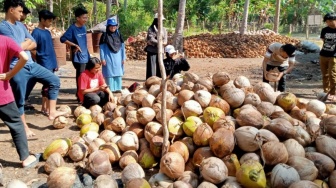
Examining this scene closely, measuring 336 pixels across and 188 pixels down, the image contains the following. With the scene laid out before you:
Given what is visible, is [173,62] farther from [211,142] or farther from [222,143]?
[222,143]

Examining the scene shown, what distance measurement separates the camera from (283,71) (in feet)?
20.9

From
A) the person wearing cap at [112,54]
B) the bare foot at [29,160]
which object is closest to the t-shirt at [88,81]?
the person wearing cap at [112,54]

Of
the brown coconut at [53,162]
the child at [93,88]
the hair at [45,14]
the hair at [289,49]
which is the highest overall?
the hair at [45,14]

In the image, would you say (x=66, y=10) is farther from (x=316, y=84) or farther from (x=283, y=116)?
(x=283, y=116)

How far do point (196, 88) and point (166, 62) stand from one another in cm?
224

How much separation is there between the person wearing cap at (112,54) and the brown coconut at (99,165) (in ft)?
12.0

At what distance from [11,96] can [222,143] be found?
247 centimetres

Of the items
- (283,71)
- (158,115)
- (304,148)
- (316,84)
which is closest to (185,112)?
(158,115)

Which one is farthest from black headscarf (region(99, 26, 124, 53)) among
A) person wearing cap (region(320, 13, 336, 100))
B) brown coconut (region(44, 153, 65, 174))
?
person wearing cap (region(320, 13, 336, 100))

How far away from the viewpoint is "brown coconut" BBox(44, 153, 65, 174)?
3932mm

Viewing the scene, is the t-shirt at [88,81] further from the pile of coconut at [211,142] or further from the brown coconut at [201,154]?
the brown coconut at [201,154]

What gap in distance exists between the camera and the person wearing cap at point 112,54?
7145 millimetres

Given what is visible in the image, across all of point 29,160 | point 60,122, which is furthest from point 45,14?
point 29,160

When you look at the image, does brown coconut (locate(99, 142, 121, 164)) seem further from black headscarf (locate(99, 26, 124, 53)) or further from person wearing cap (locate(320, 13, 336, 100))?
person wearing cap (locate(320, 13, 336, 100))
